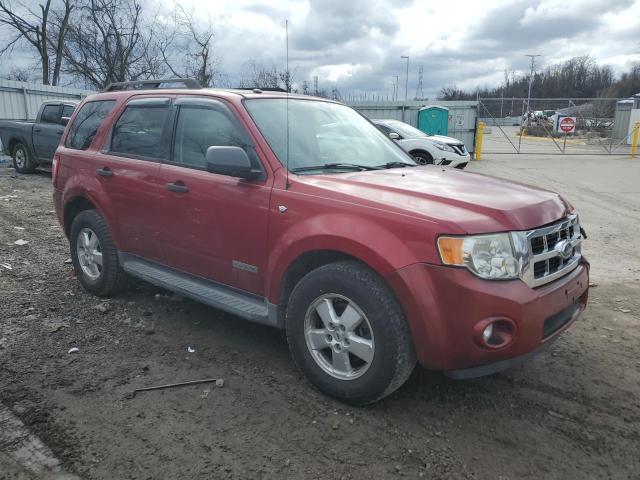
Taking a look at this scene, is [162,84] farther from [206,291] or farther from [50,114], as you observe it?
[50,114]

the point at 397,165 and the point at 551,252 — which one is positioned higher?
the point at 397,165

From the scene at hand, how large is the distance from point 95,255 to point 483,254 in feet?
11.9

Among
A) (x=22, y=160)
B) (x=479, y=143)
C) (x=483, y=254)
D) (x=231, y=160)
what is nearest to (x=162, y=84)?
(x=231, y=160)

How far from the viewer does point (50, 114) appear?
12891mm

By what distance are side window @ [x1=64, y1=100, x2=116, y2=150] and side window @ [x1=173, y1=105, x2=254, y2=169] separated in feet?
3.96

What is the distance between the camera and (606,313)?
4719mm

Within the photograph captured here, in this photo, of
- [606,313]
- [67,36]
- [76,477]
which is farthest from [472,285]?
[67,36]

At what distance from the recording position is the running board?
355cm

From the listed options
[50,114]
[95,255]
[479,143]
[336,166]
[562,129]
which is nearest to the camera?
[336,166]

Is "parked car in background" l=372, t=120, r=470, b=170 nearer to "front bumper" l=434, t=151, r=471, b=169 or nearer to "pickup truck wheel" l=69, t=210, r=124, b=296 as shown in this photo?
"front bumper" l=434, t=151, r=471, b=169

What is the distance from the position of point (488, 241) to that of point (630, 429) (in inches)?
55.0

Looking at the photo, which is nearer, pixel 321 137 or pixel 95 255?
pixel 321 137

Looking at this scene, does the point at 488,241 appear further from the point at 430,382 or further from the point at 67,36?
the point at 67,36

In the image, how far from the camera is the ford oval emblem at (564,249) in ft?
10.0
